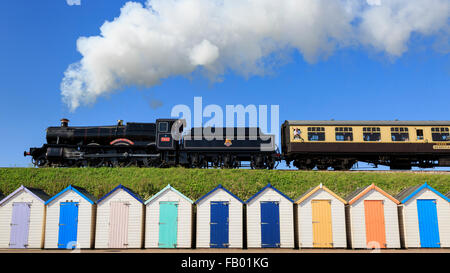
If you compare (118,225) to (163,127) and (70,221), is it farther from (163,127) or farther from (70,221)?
(163,127)

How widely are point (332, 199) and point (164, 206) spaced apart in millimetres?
6960

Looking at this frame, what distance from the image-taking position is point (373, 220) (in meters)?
14.1

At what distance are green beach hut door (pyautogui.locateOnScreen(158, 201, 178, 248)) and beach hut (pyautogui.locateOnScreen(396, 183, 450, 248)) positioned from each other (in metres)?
9.50

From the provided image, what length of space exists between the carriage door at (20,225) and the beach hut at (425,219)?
15.7 m

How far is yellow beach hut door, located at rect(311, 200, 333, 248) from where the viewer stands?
552 inches

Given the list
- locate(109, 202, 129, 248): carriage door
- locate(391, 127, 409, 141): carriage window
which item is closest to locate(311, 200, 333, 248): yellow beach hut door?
locate(109, 202, 129, 248): carriage door

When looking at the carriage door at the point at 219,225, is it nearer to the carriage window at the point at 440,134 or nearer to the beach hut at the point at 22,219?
the beach hut at the point at 22,219

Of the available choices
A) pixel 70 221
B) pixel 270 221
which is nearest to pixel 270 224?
pixel 270 221

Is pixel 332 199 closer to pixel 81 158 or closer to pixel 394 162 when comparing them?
pixel 394 162

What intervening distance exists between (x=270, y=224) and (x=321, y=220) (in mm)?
2122

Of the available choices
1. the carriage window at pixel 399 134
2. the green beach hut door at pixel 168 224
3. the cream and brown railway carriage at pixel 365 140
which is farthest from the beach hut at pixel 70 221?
the carriage window at pixel 399 134

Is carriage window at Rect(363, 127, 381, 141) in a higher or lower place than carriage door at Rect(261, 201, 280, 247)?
higher

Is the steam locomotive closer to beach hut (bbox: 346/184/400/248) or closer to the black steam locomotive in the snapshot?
the black steam locomotive
